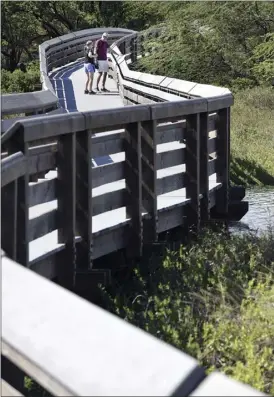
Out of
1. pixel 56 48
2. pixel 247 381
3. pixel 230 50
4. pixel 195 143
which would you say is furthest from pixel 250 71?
pixel 247 381

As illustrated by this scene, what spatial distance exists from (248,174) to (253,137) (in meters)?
4.03

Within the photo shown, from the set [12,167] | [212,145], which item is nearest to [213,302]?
[12,167]

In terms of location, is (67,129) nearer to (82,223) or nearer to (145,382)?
(82,223)

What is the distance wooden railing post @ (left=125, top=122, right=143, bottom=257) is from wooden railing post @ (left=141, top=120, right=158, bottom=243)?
32 centimetres

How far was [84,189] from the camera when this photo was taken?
21.6ft

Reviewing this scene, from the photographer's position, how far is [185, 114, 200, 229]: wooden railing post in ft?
28.3

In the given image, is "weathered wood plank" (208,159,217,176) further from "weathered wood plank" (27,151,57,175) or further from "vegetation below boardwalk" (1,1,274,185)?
"vegetation below boardwalk" (1,1,274,185)

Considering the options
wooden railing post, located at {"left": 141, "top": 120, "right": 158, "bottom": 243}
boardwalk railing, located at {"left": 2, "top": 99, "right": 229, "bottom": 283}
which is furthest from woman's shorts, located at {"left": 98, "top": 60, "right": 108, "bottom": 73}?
wooden railing post, located at {"left": 141, "top": 120, "right": 158, "bottom": 243}

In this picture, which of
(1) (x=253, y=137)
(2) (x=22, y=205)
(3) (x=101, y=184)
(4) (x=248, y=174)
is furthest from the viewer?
(1) (x=253, y=137)

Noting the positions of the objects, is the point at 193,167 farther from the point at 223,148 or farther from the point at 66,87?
the point at 66,87

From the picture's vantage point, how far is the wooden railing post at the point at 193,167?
8641 mm

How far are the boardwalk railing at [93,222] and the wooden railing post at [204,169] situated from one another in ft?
0.03

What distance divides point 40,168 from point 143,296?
3.63 feet

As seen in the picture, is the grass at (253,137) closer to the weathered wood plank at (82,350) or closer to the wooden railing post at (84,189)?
the wooden railing post at (84,189)
